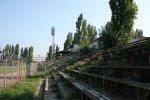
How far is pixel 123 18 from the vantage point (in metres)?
22.1

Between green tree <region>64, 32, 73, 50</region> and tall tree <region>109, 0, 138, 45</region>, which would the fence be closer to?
tall tree <region>109, 0, 138, 45</region>

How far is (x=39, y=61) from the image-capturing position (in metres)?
61.2

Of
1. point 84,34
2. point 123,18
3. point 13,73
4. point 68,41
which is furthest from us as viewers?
point 68,41

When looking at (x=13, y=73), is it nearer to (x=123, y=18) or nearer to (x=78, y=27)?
(x=123, y=18)

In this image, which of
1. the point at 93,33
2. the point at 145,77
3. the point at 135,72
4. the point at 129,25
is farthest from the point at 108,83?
the point at 93,33

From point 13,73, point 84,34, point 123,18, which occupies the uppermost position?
point 84,34

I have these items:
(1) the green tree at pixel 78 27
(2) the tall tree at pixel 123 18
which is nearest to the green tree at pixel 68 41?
(1) the green tree at pixel 78 27

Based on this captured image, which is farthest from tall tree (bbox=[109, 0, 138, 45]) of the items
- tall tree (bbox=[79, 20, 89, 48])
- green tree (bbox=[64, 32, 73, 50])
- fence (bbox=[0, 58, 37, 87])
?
green tree (bbox=[64, 32, 73, 50])

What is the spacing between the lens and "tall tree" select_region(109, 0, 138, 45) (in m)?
21.7

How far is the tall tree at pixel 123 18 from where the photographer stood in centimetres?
2167

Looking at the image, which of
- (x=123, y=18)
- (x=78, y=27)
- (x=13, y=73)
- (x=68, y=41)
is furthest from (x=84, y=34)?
(x=123, y=18)

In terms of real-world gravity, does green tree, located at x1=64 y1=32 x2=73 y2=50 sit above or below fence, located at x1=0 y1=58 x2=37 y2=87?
above

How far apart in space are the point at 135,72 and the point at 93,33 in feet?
289

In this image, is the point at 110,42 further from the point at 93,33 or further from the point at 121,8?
the point at 93,33
